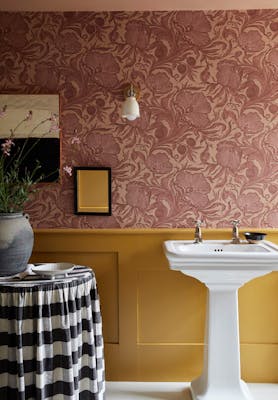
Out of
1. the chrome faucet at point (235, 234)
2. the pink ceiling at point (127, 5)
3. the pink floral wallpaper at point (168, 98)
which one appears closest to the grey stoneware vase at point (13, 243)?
the pink floral wallpaper at point (168, 98)

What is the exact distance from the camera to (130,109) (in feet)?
7.98

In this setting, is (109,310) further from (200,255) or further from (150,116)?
(150,116)

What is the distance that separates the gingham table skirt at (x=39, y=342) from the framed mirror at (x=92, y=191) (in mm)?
821

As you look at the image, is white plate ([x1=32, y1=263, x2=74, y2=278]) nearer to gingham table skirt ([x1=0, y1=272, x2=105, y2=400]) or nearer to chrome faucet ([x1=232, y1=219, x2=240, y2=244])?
gingham table skirt ([x1=0, y1=272, x2=105, y2=400])

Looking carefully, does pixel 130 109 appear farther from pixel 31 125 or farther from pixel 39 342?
pixel 39 342

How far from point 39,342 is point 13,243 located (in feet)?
1.64

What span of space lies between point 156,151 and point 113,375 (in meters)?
1.48

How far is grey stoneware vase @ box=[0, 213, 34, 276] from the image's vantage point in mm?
1961

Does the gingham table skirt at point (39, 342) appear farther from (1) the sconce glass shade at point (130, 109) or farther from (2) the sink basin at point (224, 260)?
(1) the sconce glass shade at point (130, 109)

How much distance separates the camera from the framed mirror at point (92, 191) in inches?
102

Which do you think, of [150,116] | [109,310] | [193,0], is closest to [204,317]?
[109,310]

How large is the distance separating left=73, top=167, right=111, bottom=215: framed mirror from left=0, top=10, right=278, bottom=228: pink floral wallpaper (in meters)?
0.06

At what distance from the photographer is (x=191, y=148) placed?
102 inches

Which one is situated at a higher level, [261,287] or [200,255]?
[200,255]
